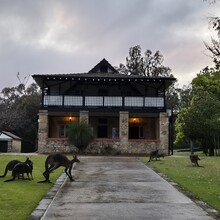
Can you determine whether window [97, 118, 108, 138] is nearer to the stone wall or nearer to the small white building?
the stone wall

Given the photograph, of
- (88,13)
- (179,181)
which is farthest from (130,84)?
(179,181)

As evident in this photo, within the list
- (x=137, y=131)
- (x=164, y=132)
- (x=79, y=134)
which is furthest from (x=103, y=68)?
(x=79, y=134)

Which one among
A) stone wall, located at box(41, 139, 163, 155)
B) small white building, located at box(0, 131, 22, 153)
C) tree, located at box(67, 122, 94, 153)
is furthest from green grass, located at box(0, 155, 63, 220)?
small white building, located at box(0, 131, 22, 153)

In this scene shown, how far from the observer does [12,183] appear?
10922 mm

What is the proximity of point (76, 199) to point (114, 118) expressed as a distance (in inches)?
1036

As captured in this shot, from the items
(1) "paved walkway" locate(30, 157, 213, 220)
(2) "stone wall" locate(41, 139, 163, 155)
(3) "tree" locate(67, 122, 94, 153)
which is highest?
(3) "tree" locate(67, 122, 94, 153)

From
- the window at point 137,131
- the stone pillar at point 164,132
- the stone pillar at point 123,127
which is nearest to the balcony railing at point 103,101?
the stone pillar at point 123,127

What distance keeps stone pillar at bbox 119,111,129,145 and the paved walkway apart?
18.2 metres

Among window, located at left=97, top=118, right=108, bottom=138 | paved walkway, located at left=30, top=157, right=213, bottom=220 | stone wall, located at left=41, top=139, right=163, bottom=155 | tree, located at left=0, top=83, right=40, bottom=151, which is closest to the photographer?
paved walkway, located at left=30, top=157, right=213, bottom=220

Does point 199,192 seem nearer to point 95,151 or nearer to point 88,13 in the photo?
point 88,13

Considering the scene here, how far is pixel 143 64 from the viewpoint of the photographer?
56.9 meters

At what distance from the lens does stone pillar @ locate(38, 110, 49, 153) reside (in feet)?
99.1

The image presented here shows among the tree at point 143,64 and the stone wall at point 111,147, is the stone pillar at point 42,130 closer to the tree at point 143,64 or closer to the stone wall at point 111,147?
the stone wall at point 111,147

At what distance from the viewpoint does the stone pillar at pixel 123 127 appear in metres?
30.4
